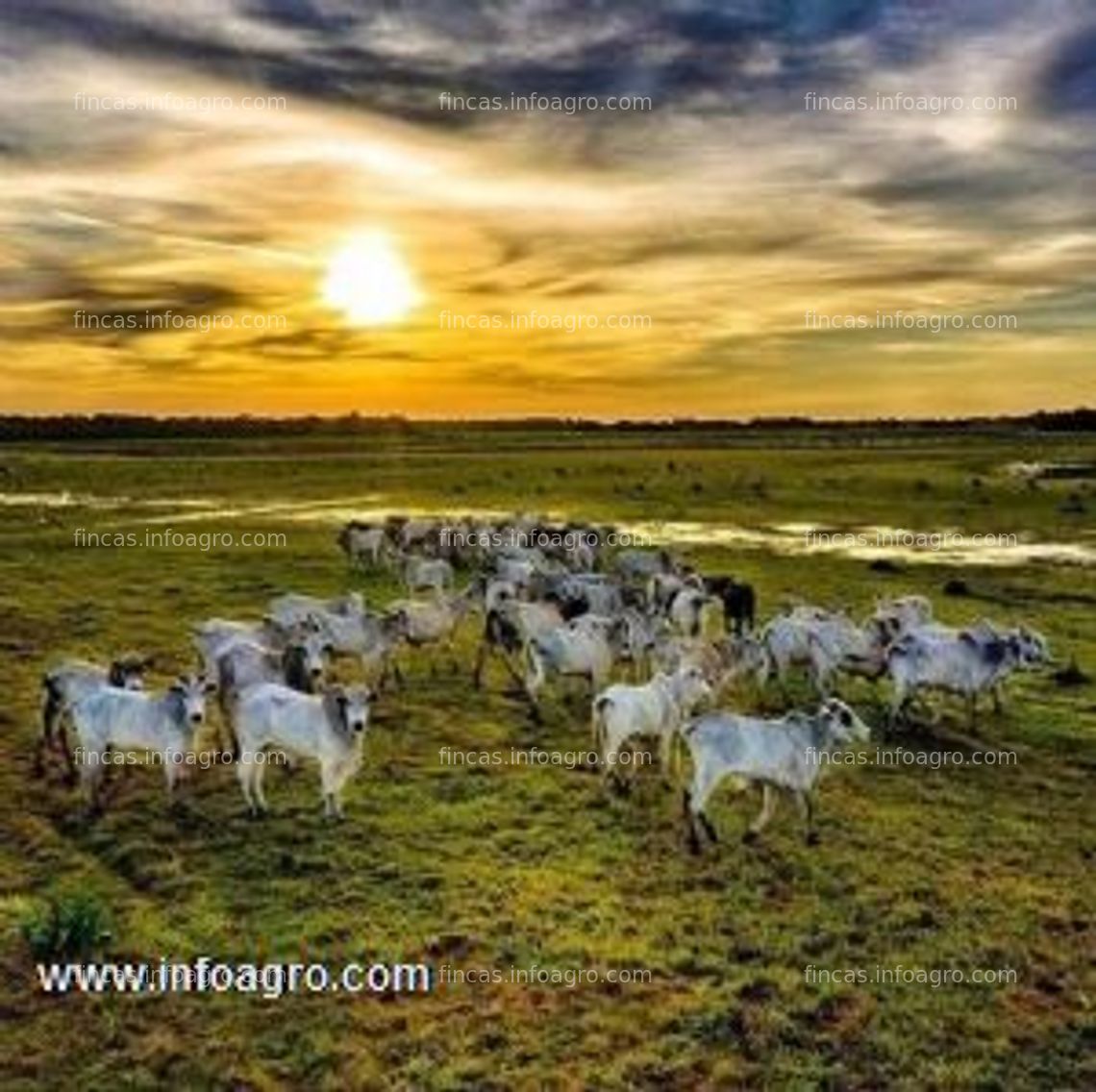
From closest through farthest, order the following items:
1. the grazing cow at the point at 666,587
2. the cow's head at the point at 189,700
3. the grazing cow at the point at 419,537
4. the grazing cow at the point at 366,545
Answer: the cow's head at the point at 189,700 → the grazing cow at the point at 666,587 → the grazing cow at the point at 419,537 → the grazing cow at the point at 366,545

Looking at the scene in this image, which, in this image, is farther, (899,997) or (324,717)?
(324,717)

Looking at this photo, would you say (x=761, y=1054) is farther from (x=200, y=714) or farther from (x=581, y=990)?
(x=200, y=714)

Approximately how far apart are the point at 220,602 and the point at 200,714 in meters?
16.8

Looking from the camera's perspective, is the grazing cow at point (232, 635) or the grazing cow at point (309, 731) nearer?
the grazing cow at point (309, 731)

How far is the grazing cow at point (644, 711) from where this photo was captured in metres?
16.5

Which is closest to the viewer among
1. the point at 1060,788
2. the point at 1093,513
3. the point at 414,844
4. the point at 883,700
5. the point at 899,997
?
the point at 899,997

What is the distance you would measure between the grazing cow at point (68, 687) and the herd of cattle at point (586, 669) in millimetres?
34

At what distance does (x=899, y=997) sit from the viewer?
11609 millimetres

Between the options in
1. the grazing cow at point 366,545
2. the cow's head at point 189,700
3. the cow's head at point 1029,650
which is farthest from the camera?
the grazing cow at point 366,545

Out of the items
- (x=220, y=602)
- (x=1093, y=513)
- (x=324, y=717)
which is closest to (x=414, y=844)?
(x=324, y=717)

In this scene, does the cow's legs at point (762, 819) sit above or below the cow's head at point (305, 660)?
below

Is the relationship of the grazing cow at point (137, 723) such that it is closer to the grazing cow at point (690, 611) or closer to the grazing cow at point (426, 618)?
the grazing cow at point (426, 618)

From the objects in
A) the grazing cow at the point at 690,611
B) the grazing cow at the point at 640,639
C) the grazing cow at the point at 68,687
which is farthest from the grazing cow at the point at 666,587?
the grazing cow at the point at 68,687

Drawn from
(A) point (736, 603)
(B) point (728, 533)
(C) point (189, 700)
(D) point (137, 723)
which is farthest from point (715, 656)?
(B) point (728, 533)
